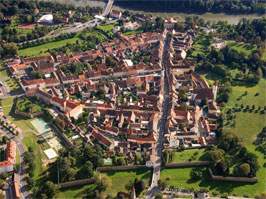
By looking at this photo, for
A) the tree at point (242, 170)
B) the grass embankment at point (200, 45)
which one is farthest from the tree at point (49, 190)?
the grass embankment at point (200, 45)

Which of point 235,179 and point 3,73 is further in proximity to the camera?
point 3,73

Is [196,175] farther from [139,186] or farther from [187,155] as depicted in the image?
[139,186]

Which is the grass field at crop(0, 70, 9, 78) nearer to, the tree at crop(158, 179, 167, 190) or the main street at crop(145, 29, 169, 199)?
the main street at crop(145, 29, 169, 199)

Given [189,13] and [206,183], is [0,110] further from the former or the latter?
[189,13]

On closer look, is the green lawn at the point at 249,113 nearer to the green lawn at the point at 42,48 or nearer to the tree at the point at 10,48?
the green lawn at the point at 42,48

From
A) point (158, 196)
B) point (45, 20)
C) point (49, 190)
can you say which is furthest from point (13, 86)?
point (158, 196)

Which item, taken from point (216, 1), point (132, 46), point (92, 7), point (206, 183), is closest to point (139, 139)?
point (206, 183)
